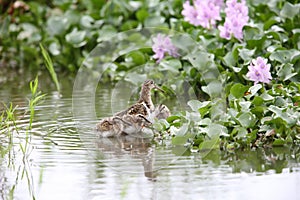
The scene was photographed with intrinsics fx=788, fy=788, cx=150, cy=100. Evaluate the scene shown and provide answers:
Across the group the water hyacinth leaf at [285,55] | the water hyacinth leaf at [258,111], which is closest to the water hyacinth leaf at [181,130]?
the water hyacinth leaf at [258,111]

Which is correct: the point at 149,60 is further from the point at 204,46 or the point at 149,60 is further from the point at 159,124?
the point at 159,124

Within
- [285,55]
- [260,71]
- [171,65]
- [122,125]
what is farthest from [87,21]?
[260,71]

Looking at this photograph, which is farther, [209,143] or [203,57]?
[203,57]

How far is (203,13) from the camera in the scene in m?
8.48

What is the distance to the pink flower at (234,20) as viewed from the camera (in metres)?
7.93

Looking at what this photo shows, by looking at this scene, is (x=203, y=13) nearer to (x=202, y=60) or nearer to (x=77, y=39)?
(x=202, y=60)

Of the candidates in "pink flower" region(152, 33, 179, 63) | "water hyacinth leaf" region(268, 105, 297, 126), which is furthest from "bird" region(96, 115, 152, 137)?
"pink flower" region(152, 33, 179, 63)

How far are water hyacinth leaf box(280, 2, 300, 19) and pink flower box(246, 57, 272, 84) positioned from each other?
171 centimetres

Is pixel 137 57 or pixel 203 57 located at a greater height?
pixel 137 57

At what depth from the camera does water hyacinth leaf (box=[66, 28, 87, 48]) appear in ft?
33.5

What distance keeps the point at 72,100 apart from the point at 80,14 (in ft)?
9.24

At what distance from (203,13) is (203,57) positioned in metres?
0.66

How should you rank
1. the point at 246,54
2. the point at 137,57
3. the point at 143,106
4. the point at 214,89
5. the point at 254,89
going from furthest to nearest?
the point at 137,57
the point at 246,54
the point at 214,89
the point at 143,106
the point at 254,89

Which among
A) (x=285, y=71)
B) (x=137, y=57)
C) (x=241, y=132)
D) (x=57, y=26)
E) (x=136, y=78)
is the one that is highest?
(x=57, y=26)
